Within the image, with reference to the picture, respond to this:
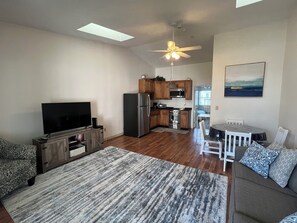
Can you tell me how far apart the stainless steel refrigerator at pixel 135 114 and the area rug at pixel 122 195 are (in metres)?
2.26

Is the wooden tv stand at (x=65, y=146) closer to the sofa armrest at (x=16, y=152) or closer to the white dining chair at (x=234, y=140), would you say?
the sofa armrest at (x=16, y=152)

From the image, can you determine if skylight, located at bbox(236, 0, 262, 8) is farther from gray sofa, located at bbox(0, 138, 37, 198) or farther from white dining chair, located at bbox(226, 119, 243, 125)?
gray sofa, located at bbox(0, 138, 37, 198)

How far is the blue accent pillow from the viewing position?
212 centimetres

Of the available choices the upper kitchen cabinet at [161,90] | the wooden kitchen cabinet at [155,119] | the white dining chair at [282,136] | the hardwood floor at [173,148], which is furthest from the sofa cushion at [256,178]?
the upper kitchen cabinet at [161,90]

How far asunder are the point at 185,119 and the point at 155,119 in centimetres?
133

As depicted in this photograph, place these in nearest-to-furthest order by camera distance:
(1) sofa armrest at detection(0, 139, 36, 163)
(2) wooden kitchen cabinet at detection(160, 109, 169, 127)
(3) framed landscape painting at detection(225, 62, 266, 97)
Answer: (1) sofa armrest at detection(0, 139, 36, 163), (3) framed landscape painting at detection(225, 62, 266, 97), (2) wooden kitchen cabinet at detection(160, 109, 169, 127)

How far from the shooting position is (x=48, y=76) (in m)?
3.70

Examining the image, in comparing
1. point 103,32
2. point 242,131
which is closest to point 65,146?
point 103,32

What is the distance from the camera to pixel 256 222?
1.31 metres

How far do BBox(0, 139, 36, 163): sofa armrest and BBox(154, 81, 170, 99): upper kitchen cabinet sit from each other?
5.39 metres

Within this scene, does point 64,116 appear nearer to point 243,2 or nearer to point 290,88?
point 243,2

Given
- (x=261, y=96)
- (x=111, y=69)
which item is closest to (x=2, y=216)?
(x=111, y=69)

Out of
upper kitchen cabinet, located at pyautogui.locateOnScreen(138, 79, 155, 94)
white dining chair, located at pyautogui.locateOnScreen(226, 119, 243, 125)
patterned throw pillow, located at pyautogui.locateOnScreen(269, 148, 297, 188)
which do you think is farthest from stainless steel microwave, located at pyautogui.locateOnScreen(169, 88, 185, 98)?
patterned throw pillow, located at pyautogui.locateOnScreen(269, 148, 297, 188)

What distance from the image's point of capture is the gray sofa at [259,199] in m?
1.40
